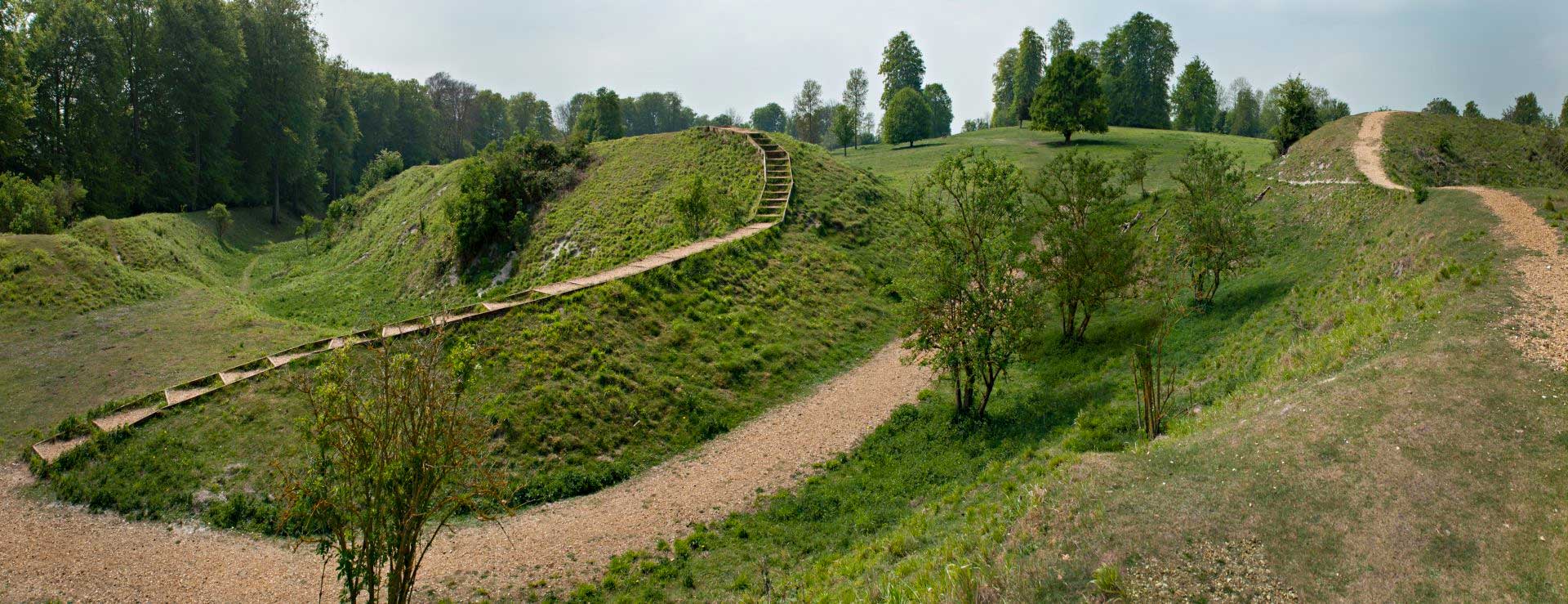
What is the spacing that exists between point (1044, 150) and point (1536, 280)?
162 feet

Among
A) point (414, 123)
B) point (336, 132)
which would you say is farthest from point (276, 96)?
point (414, 123)

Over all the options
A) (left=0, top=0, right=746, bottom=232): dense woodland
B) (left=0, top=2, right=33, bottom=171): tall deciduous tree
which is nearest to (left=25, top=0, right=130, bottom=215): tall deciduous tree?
(left=0, top=0, right=746, bottom=232): dense woodland

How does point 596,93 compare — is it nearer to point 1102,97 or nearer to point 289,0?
point 289,0

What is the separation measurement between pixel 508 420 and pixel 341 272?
109 ft

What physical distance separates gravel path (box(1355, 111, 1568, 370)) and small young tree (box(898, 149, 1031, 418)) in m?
8.99

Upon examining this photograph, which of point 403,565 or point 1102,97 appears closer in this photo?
point 403,565

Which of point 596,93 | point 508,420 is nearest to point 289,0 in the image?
point 596,93

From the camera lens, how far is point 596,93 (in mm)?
63719

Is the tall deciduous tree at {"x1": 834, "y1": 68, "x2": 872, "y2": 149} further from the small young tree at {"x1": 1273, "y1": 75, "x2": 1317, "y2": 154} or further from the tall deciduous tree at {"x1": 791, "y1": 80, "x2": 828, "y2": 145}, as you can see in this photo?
the small young tree at {"x1": 1273, "y1": 75, "x2": 1317, "y2": 154}

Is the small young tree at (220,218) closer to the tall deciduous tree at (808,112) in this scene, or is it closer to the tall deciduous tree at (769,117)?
the tall deciduous tree at (808,112)

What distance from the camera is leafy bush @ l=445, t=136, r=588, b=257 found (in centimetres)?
3647

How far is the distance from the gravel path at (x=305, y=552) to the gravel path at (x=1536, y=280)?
13878 millimetres

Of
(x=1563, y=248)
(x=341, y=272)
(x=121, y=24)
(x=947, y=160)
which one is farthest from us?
(x=121, y=24)

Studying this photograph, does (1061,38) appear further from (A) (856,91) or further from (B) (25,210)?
(B) (25,210)
